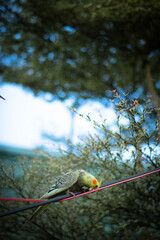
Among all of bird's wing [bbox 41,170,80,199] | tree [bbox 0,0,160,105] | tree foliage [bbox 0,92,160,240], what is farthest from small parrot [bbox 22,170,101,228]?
tree [bbox 0,0,160,105]

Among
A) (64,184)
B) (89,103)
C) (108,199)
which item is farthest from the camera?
(89,103)

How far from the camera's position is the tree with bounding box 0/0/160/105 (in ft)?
5.04

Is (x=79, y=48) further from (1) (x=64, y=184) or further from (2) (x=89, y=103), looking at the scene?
(1) (x=64, y=184)

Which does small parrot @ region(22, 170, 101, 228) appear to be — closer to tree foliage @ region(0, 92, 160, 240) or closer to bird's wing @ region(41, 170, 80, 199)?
bird's wing @ region(41, 170, 80, 199)

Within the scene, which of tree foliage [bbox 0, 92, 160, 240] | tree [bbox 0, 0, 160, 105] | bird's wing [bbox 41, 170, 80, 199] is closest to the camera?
bird's wing [bbox 41, 170, 80, 199]

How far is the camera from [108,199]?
2.74ft

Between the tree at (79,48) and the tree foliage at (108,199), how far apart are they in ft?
2.80

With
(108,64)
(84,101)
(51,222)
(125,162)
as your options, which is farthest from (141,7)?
(51,222)

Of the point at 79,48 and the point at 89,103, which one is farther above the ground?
the point at 79,48

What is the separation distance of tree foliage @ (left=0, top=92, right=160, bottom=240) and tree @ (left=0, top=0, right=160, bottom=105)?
2.80ft

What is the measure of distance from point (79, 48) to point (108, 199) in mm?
1596

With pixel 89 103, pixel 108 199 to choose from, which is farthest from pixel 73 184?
pixel 89 103

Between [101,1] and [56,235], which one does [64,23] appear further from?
[56,235]

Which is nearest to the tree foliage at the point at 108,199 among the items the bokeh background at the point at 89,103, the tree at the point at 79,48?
the bokeh background at the point at 89,103
